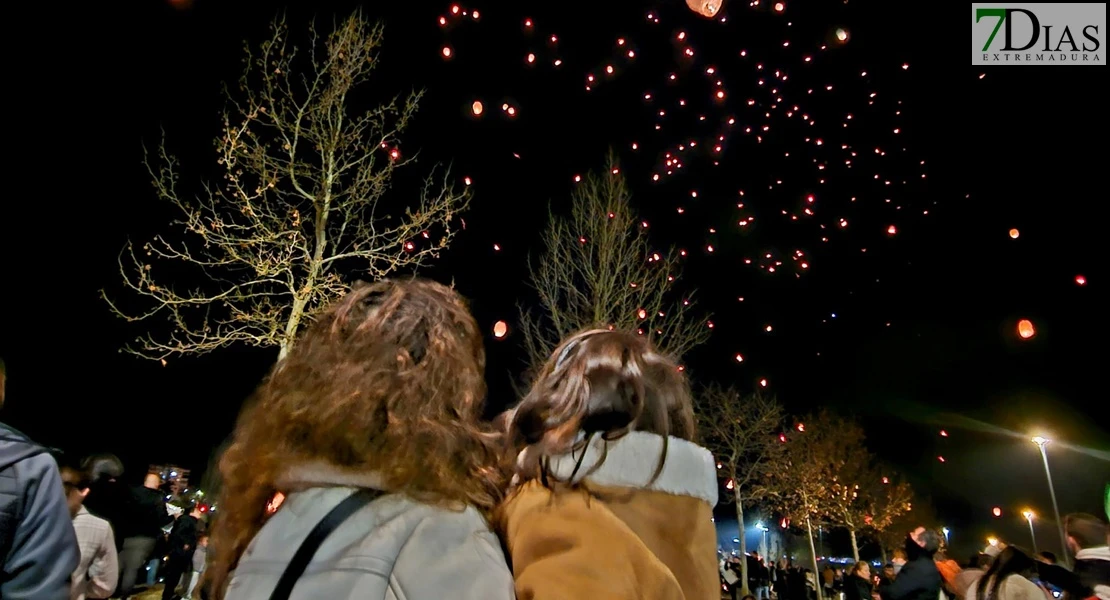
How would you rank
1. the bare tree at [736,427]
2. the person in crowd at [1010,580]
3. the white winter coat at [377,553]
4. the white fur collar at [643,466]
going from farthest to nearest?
1. the bare tree at [736,427]
2. the person in crowd at [1010,580]
3. the white fur collar at [643,466]
4. the white winter coat at [377,553]

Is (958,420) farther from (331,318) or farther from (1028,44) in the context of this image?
(331,318)

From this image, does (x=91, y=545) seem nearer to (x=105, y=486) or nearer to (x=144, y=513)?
(x=105, y=486)

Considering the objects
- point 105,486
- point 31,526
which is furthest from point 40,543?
point 105,486

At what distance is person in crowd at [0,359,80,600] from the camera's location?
2.20m

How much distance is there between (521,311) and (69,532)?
1199 centimetres

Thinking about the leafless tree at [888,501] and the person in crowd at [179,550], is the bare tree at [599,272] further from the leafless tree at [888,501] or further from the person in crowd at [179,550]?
the leafless tree at [888,501]

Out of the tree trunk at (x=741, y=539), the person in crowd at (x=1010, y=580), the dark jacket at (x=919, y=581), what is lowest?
the tree trunk at (x=741, y=539)

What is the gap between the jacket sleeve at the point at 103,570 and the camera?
4.12m

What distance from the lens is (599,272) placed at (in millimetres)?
13328

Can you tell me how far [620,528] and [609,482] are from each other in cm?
11

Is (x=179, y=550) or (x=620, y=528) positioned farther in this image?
(x=179, y=550)

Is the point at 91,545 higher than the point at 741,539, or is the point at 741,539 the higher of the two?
the point at 91,545

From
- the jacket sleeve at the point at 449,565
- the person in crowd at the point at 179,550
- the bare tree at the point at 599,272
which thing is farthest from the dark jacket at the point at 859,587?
the jacket sleeve at the point at 449,565

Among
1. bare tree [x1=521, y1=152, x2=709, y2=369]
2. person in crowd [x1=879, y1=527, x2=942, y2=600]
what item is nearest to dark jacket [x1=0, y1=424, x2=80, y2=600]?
person in crowd [x1=879, y1=527, x2=942, y2=600]
